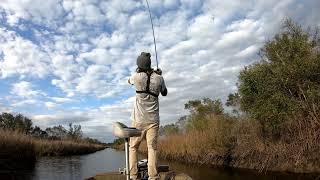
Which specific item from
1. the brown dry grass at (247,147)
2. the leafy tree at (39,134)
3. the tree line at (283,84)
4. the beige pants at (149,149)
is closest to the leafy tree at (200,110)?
the brown dry grass at (247,147)

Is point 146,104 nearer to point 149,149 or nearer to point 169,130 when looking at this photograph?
point 149,149

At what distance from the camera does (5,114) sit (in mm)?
70562

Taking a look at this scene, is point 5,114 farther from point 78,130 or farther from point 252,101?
point 252,101

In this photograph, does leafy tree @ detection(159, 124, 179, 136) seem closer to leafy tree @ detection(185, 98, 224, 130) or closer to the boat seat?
leafy tree @ detection(185, 98, 224, 130)

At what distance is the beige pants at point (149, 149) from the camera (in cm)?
724

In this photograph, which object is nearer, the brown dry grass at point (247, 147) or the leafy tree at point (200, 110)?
the brown dry grass at point (247, 147)

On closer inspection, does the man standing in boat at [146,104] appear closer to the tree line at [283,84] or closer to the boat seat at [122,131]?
the boat seat at [122,131]

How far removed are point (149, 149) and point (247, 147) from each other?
60.0 ft

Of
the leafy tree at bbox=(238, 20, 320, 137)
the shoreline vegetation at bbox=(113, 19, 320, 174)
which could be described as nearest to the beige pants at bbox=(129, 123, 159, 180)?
the shoreline vegetation at bbox=(113, 19, 320, 174)

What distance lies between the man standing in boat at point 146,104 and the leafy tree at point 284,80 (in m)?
13.5

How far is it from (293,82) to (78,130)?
6238cm

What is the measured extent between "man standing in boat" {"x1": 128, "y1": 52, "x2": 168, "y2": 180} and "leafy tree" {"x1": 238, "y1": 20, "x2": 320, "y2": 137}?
1345cm

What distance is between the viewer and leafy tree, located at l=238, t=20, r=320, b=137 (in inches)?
802

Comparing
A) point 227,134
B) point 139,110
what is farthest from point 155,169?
point 227,134
